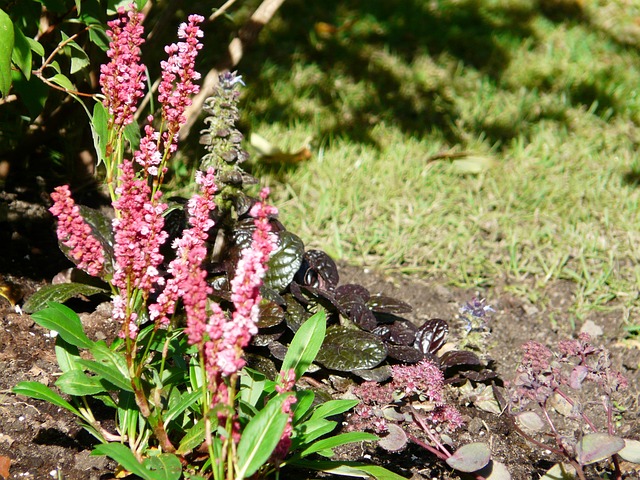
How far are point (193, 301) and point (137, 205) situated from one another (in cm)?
37

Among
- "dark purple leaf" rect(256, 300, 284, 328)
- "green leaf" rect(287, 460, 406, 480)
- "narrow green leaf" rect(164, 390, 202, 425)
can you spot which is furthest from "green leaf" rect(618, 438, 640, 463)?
"narrow green leaf" rect(164, 390, 202, 425)

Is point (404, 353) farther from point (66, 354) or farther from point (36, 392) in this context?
point (36, 392)

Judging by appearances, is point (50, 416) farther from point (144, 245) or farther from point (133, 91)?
point (133, 91)

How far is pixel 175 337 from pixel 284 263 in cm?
72

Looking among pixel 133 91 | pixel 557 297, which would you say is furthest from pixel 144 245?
pixel 557 297

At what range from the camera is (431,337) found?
3.08 metres

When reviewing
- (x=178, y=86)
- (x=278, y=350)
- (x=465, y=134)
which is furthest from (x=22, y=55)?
(x=465, y=134)

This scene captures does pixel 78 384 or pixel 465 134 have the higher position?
pixel 465 134

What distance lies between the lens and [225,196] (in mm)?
2982

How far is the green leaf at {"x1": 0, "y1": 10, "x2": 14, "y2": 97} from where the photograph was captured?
225 centimetres

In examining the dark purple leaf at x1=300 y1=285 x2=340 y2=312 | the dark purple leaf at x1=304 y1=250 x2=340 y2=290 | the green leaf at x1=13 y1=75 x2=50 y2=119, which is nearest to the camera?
the green leaf at x1=13 y1=75 x2=50 y2=119

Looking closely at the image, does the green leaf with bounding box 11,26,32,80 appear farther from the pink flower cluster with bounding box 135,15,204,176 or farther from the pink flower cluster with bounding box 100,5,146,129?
the pink flower cluster with bounding box 135,15,204,176

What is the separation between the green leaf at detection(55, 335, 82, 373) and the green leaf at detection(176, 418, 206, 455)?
443mm

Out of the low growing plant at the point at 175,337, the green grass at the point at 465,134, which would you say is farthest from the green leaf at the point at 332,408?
the green grass at the point at 465,134
